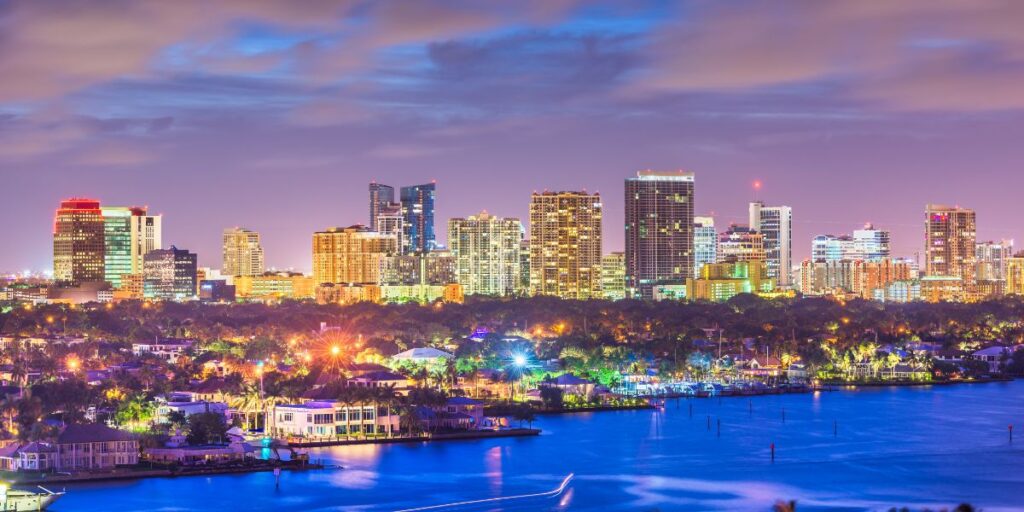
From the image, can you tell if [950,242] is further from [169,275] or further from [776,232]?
[169,275]

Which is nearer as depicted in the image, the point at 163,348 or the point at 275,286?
the point at 163,348

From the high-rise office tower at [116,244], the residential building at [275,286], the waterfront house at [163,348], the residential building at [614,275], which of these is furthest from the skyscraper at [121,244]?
the waterfront house at [163,348]

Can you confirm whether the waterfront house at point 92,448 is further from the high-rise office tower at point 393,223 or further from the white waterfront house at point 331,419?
the high-rise office tower at point 393,223

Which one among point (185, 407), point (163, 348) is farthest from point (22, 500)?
point (163, 348)

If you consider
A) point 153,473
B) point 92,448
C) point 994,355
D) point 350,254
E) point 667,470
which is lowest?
point 667,470

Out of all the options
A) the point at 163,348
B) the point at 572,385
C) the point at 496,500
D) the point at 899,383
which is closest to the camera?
the point at 496,500

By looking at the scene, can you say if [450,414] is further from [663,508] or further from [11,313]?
[11,313]
